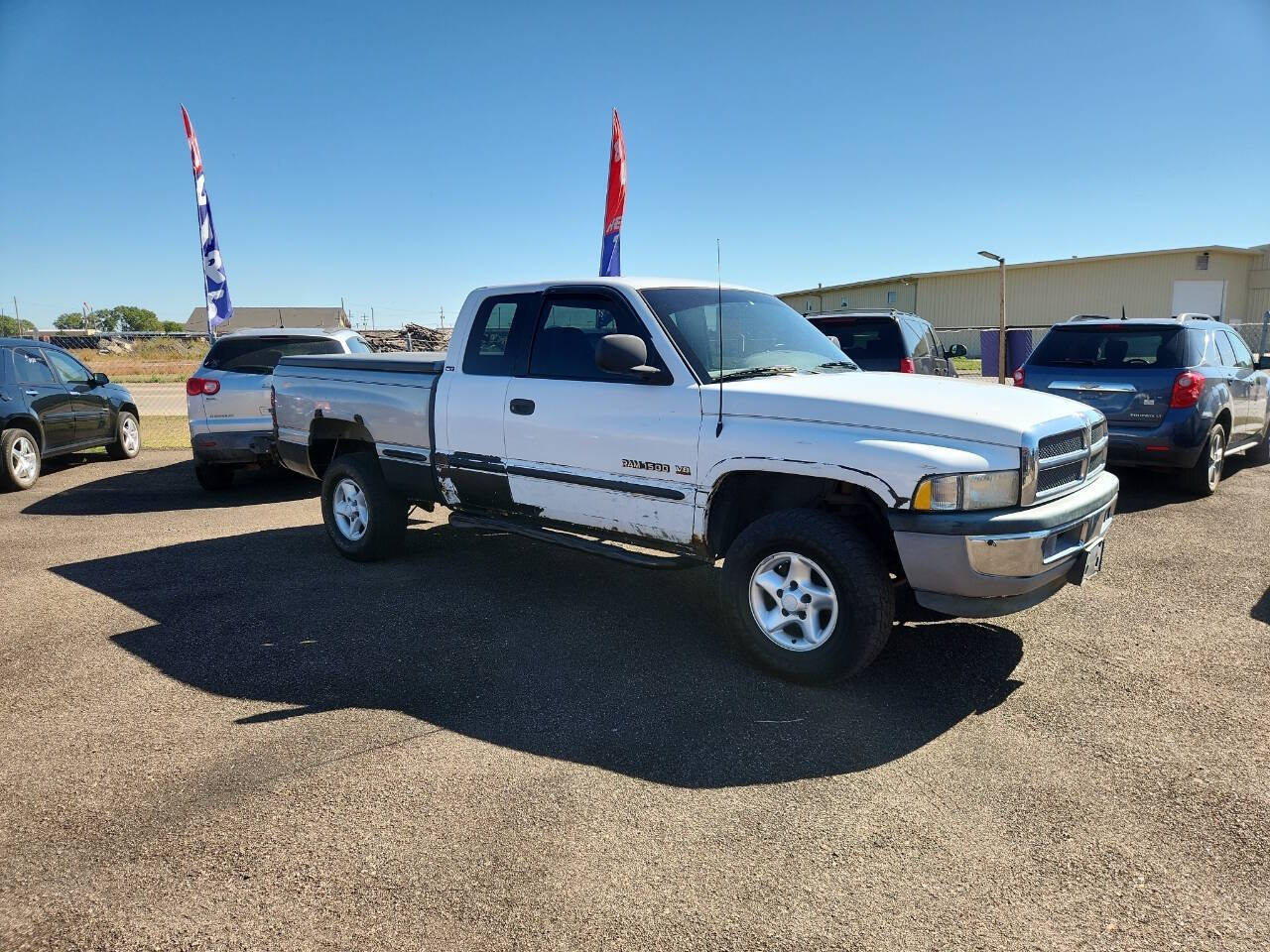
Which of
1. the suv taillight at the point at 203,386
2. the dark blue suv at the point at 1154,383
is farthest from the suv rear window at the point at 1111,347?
the suv taillight at the point at 203,386

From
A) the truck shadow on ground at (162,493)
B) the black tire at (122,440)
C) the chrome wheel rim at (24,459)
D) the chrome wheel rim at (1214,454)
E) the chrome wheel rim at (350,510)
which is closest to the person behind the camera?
the chrome wheel rim at (350,510)

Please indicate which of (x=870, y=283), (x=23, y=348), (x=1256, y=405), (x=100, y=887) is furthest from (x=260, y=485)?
(x=870, y=283)

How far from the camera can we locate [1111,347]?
27.4 ft

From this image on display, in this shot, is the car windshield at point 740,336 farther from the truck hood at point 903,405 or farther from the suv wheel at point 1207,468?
the suv wheel at point 1207,468

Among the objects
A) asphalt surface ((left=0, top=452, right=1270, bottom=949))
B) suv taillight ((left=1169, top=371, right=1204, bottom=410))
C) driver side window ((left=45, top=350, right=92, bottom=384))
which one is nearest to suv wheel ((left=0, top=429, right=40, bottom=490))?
driver side window ((left=45, top=350, right=92, bottom=384))

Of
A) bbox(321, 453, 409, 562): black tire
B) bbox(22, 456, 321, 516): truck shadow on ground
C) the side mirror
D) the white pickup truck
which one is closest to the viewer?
the white pickup truck

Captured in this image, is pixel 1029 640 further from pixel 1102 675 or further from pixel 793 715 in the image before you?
pixel 793 715

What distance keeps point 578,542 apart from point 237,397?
5.64 m

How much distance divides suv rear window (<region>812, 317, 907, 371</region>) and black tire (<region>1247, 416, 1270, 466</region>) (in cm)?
484

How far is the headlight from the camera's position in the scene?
3.69 m

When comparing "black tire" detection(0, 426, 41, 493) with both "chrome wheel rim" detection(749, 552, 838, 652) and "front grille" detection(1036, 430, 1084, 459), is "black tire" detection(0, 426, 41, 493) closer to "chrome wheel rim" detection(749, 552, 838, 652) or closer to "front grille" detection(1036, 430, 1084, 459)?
"chrome wheel rim" detection(749, 552, 838, 652)

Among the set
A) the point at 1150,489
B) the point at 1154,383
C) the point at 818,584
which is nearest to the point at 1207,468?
the point at 1150,489

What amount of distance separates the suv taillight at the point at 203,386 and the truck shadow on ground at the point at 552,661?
9.11 ft

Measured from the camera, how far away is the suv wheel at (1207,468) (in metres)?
8.19
